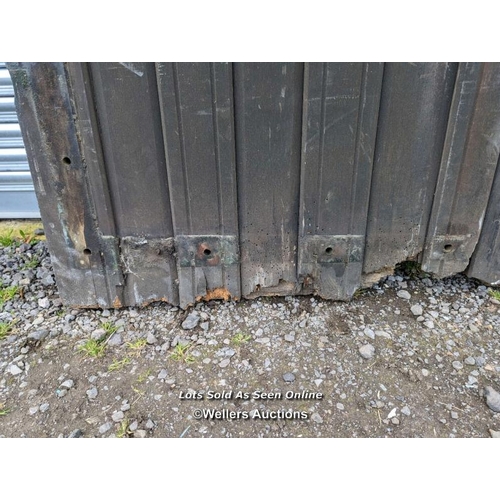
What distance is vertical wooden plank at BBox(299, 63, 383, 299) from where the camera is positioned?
1.84 metres

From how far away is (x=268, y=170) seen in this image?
201 cm

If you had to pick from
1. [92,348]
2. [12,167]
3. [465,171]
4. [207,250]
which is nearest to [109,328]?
[92,348]

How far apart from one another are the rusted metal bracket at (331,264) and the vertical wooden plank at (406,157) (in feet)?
0.23

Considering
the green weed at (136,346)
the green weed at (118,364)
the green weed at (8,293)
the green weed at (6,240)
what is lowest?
the green weed at (118,364)

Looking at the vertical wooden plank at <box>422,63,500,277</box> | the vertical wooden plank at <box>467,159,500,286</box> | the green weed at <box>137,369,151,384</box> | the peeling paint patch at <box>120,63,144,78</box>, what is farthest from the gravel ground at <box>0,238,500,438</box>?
the peeling paint patch at <box>120,63,144,78</box>

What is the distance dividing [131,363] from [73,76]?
123cm

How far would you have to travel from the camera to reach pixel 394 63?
183 centimetres

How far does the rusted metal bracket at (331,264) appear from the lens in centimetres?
216

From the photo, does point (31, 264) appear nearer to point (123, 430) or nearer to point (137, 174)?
point (137, 174)

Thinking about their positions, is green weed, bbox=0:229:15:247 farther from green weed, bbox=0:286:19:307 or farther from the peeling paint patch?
the peeling paint patch

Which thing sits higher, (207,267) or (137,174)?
(137,174)

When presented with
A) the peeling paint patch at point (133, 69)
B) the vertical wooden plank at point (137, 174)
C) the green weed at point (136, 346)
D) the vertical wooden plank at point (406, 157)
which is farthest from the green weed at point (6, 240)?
the vertical wooden plank at point (406, 157)

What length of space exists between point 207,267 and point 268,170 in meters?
0.56

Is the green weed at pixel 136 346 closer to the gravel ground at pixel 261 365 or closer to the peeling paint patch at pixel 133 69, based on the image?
the gravel ground at pixel 261 365
